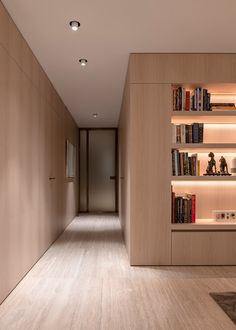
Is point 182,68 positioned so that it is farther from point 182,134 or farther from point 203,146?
point 203,146

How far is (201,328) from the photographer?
89.5 inches

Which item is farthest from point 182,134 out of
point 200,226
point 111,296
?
point 111,296

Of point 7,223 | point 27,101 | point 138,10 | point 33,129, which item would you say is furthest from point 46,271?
point 138,10

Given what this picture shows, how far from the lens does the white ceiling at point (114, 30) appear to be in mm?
2859

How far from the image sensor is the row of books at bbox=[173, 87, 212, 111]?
13.0 feet

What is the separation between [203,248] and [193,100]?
5.77 feet

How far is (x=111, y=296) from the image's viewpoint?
9.39 ft

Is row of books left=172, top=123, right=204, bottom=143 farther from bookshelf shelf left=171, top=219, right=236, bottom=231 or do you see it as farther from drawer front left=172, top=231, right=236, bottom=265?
drawer front left=172, top=231, right=236, bottom=265

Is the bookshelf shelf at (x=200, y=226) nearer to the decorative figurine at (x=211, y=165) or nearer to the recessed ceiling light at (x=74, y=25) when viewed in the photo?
the decorative figurine at (x=211, y=165)

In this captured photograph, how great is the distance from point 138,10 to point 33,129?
179 cm

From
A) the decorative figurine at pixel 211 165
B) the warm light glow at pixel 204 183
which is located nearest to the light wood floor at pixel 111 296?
the warm light glow at pixel 204 183

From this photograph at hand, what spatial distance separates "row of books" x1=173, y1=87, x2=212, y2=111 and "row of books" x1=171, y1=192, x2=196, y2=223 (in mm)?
1037

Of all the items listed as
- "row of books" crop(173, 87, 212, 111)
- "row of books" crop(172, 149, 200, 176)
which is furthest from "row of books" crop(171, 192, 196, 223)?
"row of books" crop(173, 87, 212, 111)

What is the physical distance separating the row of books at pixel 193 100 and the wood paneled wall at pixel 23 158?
1711 mm
